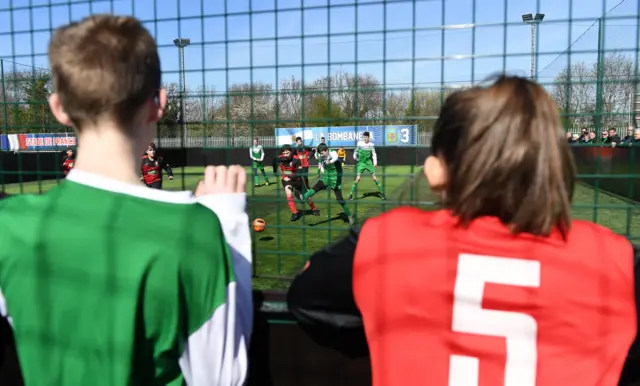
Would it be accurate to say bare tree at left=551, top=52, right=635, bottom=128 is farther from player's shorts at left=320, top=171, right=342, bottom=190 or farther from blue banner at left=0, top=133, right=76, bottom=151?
blue banner at left=0, top=133, right=76, bottom=151

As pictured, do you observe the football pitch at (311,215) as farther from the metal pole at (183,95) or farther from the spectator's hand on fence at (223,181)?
the spectator's hand on fence at (223,181)

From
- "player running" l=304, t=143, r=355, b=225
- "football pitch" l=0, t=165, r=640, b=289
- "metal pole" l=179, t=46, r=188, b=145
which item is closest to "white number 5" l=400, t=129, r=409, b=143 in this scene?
"football pitch" l=0, t=165, r=640, b=289

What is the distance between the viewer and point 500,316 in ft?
2.90

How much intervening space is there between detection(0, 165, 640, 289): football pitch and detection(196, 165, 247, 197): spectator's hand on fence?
1.60ft

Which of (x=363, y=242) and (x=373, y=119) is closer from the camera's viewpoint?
(x=363, y=242)

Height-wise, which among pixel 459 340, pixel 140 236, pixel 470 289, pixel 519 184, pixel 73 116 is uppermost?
pixel 73 116

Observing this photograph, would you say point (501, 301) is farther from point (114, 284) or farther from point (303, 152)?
point (303, 152)

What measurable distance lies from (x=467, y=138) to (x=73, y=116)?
2.66 ft

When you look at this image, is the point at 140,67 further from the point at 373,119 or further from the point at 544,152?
the point at 373,119

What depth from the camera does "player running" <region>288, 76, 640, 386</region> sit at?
2.88 ft

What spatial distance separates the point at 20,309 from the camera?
94cm

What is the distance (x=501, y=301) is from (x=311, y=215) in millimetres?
8847

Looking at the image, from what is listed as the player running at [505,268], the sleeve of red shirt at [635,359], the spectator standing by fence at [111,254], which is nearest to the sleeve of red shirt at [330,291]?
the player running at [505,268]

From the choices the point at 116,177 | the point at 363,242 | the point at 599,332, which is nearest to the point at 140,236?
the point at 116,177
